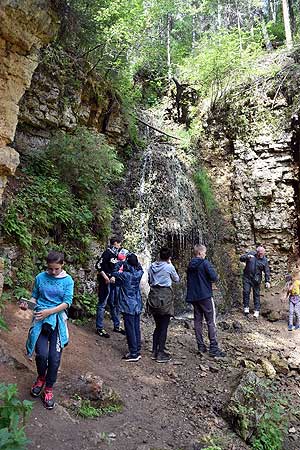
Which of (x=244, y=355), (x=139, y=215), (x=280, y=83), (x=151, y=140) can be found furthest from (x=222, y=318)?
(x=280, y=83)

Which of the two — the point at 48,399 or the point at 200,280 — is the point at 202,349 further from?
the point at 48,399

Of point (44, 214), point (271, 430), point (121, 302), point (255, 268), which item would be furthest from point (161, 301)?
point (255, 268)

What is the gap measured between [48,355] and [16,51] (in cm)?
369

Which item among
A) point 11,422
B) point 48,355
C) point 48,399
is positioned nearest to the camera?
point 11,422

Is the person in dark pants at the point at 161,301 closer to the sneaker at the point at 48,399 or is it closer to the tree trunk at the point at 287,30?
the sneaker at the point at 48,399

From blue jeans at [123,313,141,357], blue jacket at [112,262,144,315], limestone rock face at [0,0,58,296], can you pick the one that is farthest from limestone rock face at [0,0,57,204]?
blue jeans at [123,313,141,357]

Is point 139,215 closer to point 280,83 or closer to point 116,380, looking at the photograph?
point 116,380

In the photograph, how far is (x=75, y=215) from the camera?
27.0 ft

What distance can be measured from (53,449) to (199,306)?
12.9 ft

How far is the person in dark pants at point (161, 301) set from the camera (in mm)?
6051

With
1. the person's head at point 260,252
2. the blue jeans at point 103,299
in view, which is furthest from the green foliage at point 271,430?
the person's head at point 260,252

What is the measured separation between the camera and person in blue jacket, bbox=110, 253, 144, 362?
589 cm

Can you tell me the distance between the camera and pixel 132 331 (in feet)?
19.4

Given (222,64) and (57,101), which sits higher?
(222,64)
